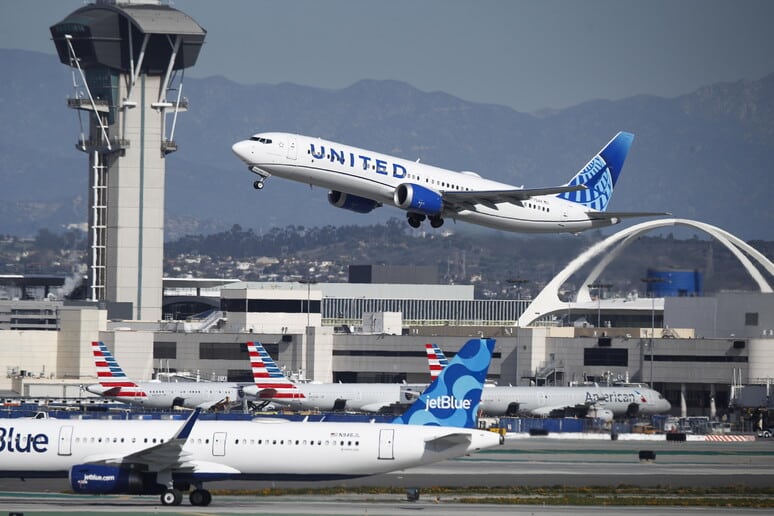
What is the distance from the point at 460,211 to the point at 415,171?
4.39m

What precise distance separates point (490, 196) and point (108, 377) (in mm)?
57755

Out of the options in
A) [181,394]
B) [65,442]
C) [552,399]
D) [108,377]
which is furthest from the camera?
[552,399]

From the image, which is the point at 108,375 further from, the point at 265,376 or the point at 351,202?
the point at 351,202

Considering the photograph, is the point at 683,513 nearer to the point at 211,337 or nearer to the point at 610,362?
the point at 610,362

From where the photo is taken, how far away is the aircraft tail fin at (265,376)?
13238 centimetres

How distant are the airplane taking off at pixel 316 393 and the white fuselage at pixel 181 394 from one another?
328 centimetres

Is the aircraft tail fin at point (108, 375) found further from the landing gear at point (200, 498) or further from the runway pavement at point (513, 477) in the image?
the landing gear at point (200, 498)

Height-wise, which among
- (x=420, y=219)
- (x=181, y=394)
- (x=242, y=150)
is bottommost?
(x=181, y=394)

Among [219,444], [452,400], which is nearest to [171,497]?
[219,444]

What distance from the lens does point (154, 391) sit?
5468 inches

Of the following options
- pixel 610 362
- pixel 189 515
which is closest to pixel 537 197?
pixel 189 515

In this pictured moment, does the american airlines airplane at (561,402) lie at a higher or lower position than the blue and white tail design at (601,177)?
lower

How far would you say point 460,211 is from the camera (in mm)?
89188

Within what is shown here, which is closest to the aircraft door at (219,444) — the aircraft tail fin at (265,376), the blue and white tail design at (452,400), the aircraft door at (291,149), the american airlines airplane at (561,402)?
the blue and white tail design at (452,400)
